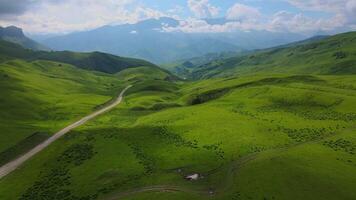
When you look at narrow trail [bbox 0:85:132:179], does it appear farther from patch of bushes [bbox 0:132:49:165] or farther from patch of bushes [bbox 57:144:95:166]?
patch of bushes [bbox 57:144:95:166]

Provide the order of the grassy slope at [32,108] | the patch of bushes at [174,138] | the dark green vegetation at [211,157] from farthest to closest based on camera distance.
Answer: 1. the grassy slope at [32,108]
2. the patch of bushes at [174,138]
3. the dark green vegetation at [211,157]

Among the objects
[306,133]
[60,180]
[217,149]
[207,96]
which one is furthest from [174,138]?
[207,96]

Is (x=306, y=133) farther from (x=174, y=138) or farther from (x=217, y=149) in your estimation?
(x=174, y=138)

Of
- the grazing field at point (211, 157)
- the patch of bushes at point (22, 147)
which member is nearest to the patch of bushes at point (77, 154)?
the grazing field at point (211, 157)

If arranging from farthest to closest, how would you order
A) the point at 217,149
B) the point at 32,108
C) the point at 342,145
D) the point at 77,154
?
the point at 32,108, the point at 77,154, the point at 217,149, the point at 342,145

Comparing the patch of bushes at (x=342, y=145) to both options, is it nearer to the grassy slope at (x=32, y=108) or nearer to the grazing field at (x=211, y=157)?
the grazing field at (x=211, y=157)

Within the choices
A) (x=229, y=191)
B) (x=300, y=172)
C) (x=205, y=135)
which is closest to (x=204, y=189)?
(x=229, y=191)

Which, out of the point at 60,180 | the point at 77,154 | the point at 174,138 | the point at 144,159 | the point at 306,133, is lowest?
the point at 306,133

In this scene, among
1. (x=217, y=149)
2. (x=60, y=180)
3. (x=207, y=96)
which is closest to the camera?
(x=60, y=180)

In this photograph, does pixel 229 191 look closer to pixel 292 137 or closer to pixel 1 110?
pixel 292 137
